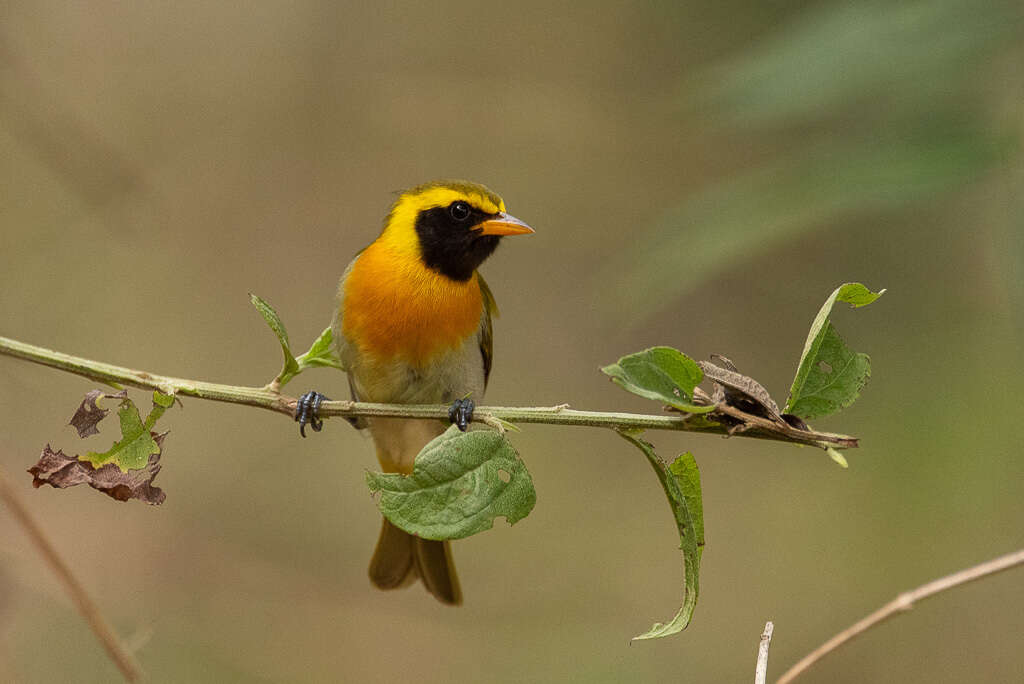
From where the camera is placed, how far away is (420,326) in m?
3.77

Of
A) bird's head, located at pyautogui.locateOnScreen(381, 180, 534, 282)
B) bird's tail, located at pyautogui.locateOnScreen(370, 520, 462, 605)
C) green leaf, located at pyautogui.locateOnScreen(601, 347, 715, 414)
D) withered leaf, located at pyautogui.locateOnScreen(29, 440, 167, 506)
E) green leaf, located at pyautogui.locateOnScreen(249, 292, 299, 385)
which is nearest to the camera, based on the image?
green leaf, located at pyautogui.locateOnScreen(601, 347, 715, 414)

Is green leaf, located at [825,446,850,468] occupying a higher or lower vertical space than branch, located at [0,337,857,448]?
lower

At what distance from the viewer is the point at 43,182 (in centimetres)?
539

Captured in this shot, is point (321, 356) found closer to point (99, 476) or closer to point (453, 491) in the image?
point (99, 476)

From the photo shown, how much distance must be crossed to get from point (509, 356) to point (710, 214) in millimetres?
4447

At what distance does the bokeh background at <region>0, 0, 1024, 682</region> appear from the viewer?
424cm

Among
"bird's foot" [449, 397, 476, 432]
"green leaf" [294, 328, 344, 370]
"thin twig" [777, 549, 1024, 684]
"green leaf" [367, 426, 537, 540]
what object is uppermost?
"green leaf" [294, 328, 344, 370]

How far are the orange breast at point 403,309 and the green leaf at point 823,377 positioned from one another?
2.10 m

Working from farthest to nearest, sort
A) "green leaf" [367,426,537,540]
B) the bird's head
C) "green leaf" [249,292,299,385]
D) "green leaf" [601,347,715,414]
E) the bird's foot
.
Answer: the bird's head, the bird's foot, "green leaf" [249,292,299,385], "green leaf" [367,426,537,540], "green leaf" [601,347,715,414]

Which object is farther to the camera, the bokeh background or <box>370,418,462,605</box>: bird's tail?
the bokeh background

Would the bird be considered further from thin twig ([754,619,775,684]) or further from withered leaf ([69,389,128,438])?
thin twig ([754,619,775,684])

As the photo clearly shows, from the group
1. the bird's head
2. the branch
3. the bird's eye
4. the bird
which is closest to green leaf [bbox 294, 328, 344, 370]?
the branch

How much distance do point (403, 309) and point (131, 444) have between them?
168 centimetres

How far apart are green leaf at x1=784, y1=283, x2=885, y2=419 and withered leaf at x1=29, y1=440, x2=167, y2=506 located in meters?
1.23
